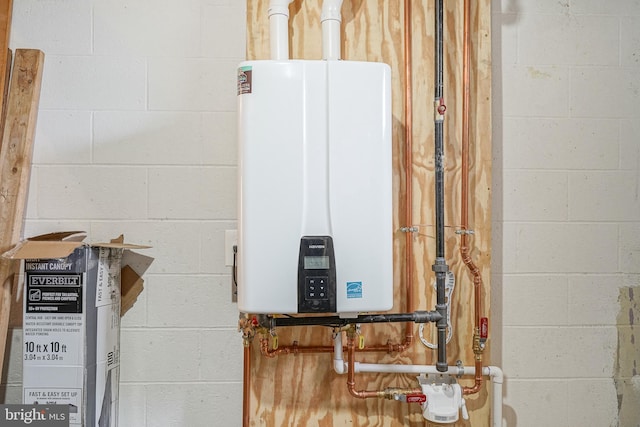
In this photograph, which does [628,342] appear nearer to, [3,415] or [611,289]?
[611,289]

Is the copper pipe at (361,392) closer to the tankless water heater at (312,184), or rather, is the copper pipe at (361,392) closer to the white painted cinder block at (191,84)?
the tankless water heater at (312,184)

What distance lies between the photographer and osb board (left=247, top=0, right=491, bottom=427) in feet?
5.20

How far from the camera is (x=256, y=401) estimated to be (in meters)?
1.58

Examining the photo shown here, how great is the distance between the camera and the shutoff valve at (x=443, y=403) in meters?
1.45

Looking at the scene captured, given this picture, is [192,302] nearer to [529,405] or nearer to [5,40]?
[5,40]

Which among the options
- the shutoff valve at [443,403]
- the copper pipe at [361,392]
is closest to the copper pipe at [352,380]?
the copper pipe at [361,392]

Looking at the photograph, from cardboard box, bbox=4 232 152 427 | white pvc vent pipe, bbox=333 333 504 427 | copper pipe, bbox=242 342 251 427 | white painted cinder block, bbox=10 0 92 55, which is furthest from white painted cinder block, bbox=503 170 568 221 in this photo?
white painted cinder block, bbox=10 0 92 55

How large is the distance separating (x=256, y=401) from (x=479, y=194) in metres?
1.02

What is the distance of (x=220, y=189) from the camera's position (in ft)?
5.28

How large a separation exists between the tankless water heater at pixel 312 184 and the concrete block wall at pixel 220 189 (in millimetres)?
331

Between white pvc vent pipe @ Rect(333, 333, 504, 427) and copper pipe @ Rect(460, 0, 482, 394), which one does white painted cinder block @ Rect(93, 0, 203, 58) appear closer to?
copper pipe @ Rect(460, 0, 482, 394)

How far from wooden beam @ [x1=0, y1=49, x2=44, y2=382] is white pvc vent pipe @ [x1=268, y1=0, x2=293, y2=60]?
791 millimetres

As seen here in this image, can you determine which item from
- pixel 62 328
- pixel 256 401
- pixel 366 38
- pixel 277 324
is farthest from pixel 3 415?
pixel 366 38

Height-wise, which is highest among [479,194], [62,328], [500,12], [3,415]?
[500,12]
